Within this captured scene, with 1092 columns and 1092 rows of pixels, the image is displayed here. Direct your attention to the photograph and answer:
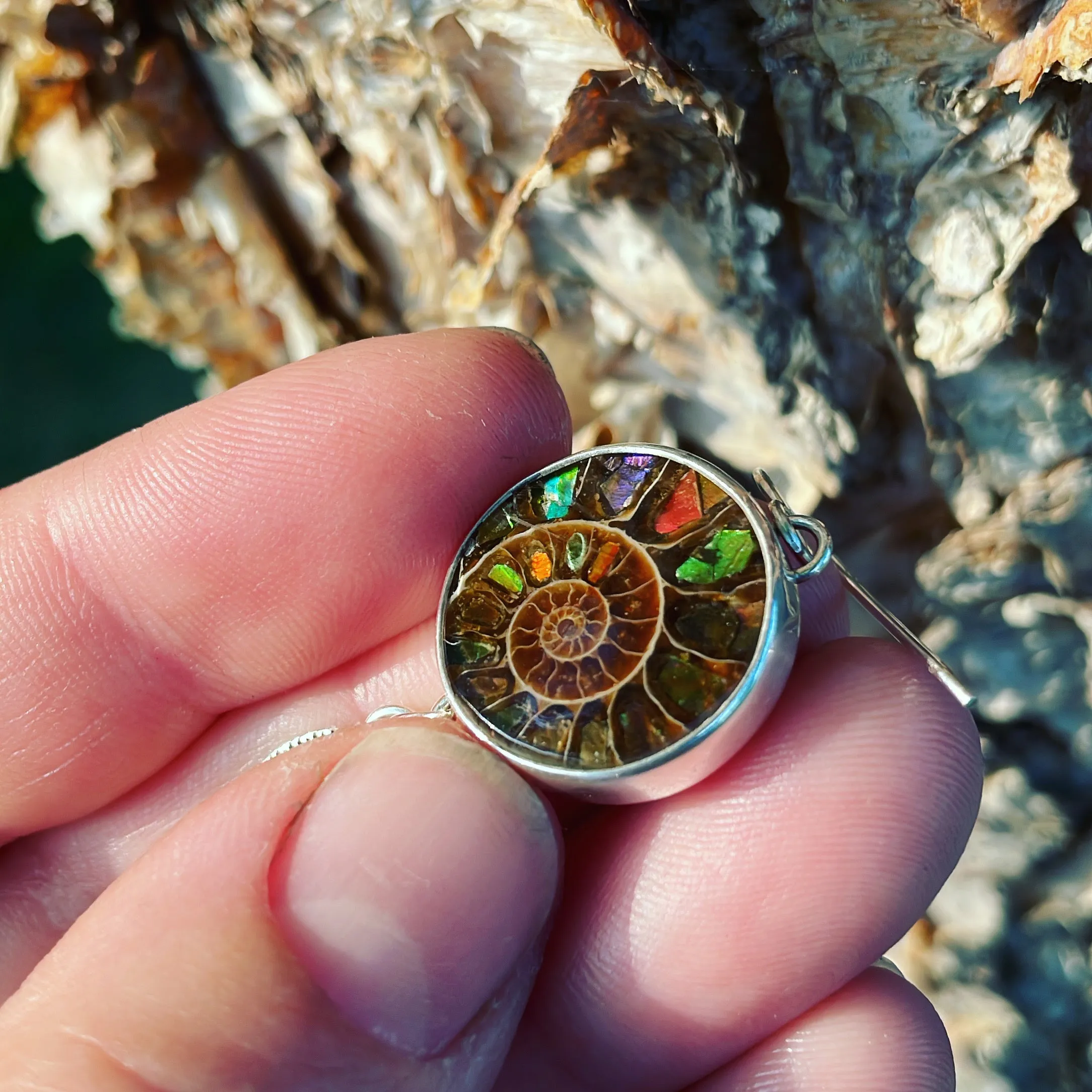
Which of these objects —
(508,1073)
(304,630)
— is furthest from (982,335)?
(508,1073)

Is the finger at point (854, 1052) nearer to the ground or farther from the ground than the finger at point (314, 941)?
nearer to the ground

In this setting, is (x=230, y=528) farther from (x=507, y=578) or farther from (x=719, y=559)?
(x=719, y=559)

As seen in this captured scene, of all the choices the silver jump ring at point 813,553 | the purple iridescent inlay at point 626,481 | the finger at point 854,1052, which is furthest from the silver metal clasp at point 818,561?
the finger at point 854,1052

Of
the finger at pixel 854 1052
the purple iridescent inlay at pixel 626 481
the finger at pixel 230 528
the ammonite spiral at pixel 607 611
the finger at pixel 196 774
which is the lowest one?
the finger at pixel 854 1052

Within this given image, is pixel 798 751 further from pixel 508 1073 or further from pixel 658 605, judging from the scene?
pixel 508 1073

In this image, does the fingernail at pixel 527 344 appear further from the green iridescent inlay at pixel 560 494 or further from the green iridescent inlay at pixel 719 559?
the green iridescent inlay at pixel 719 559

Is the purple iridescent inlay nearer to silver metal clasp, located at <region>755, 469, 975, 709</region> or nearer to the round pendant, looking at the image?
the round pendant

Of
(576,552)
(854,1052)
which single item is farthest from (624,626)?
(854,1052)
